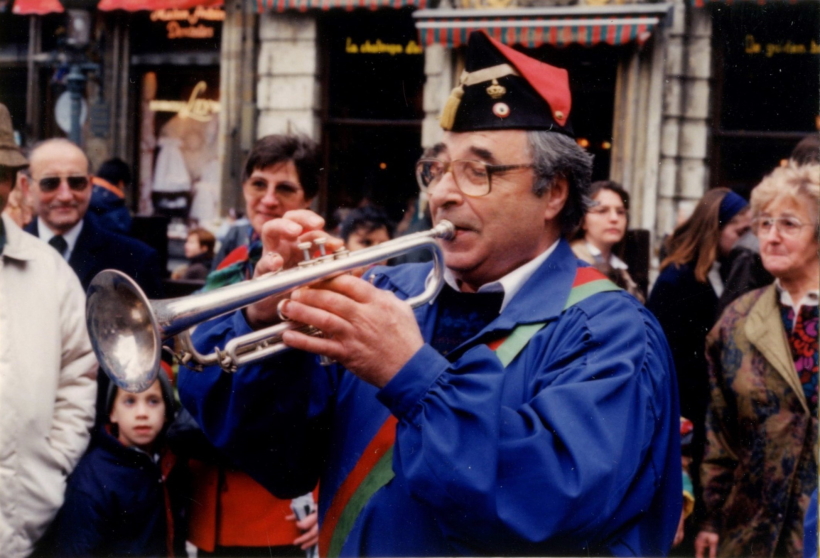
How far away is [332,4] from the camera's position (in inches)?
391

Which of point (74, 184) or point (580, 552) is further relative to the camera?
point (74, 184)

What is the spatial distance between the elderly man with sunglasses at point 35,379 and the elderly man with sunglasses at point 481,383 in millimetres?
1039

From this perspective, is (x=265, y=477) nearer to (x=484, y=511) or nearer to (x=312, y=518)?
(x=484, y=511)

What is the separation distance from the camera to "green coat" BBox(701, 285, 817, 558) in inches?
127

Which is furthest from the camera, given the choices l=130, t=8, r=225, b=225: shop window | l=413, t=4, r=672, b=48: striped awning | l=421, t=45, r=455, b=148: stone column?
l=130, t=8, r=225, b=225: shop window

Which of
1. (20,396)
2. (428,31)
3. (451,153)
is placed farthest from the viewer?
(428,31)

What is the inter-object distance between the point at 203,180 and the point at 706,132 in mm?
6367

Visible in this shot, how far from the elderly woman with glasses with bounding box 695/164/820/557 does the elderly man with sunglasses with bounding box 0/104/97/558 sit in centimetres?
251

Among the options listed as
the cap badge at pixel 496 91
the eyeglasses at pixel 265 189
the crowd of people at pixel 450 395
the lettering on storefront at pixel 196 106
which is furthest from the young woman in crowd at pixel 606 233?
the lettering on storefront at pixel 196 106

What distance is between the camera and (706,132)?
30.9ft

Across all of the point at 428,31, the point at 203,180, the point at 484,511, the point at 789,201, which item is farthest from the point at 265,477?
the point at 203,180

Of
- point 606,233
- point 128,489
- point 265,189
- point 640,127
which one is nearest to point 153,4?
point 640,127

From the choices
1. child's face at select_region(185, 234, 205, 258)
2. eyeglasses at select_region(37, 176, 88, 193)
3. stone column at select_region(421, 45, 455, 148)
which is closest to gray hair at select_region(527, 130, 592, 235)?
eyeglasses at select_region(37, 176, 88, 193)

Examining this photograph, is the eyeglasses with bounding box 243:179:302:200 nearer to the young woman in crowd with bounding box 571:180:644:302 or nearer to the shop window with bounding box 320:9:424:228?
the young woman in crowd with bounding box 571:180:644:302
